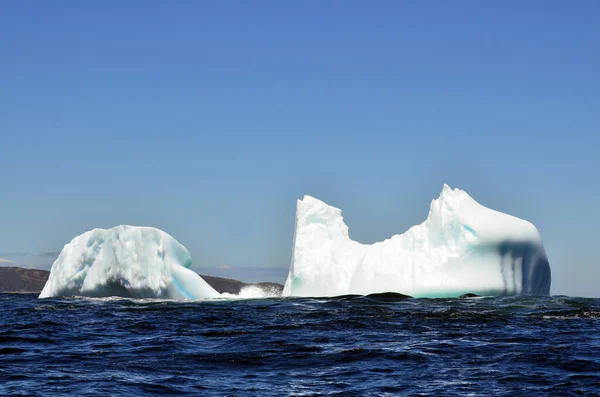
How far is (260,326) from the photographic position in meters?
20.4

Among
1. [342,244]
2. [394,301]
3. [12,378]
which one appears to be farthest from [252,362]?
[342,244]

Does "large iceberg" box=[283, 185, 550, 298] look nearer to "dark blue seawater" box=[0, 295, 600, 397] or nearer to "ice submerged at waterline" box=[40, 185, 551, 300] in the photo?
"ice submerged at waterline" box=[40, 185, 551, 300]

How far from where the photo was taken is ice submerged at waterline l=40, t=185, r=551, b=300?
3328 cm

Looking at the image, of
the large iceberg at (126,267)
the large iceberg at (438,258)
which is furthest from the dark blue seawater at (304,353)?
the large iceberg at (126,267)

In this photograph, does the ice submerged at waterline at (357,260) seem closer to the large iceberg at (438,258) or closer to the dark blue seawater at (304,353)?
the large iceberg at (438,258)

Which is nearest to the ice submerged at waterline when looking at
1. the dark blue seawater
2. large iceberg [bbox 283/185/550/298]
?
large iceberg [bbox 283/185/550/298]

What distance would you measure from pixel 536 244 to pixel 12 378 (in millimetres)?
27133

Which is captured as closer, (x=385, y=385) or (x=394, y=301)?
(x=385, y=385)

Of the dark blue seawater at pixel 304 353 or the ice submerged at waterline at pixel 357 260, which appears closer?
the dark blue seawater at pixel 304 353

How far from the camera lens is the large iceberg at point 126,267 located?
3497cm

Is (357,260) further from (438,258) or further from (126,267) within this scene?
(126,267)

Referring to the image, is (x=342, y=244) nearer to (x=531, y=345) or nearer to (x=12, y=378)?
(x=531, y=345)

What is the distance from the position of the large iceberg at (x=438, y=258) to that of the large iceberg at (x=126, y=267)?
5.86 metres

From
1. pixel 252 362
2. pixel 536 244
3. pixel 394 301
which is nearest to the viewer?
pixel 252 362
